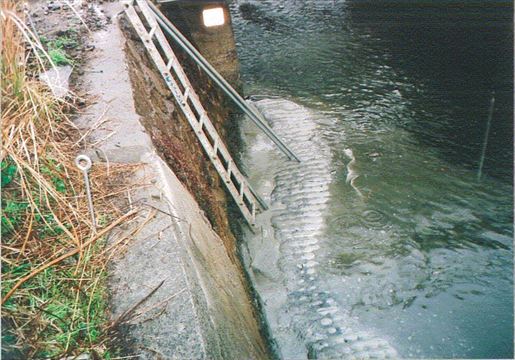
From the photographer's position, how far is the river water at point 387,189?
139 inches

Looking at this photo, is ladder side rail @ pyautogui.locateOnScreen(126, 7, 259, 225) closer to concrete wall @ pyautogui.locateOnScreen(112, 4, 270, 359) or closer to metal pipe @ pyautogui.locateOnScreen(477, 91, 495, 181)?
concrete wall @ pyautogui.locateOnScreen(112, 4, 270, 359)

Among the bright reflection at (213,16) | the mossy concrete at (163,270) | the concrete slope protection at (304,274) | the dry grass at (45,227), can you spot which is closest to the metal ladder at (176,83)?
the mossy concrete at (163,270)

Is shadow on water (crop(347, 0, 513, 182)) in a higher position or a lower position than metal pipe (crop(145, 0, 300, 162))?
lower

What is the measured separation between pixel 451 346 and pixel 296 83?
16.6ft

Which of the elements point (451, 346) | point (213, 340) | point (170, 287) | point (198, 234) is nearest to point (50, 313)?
point (170, 287)

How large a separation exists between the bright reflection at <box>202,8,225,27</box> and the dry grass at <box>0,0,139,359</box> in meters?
3.29

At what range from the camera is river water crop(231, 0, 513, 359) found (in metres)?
3.52

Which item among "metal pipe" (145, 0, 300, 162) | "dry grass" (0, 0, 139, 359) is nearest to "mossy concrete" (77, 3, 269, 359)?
"dry grass" (0, 0, 139, 359)

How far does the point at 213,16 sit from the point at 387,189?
3.38 meters

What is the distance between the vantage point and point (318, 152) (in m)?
5.49

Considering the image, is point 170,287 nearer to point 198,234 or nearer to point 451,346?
point 198,234

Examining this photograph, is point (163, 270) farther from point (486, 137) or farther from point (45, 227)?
point (486, 137)

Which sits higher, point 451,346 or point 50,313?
point 50,313

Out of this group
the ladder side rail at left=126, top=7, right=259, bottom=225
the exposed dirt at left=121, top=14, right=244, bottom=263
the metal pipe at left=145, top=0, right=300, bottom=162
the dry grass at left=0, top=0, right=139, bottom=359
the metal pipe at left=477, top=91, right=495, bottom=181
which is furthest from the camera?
the metal pipe at left=477, top=91, right=495, bottom=181
